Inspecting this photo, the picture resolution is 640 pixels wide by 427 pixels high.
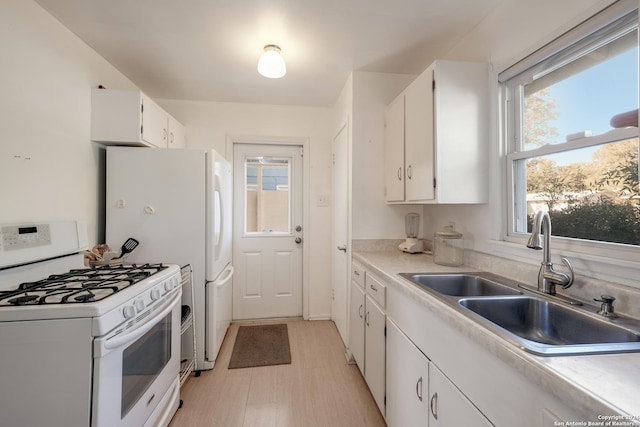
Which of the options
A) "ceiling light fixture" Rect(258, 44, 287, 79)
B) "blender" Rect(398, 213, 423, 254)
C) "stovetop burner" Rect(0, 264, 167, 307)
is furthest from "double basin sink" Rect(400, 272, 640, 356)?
"ceiling light fixture" Rect(258, 44, 287, 79)

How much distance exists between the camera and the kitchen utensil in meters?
1.89

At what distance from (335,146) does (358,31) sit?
123 cm

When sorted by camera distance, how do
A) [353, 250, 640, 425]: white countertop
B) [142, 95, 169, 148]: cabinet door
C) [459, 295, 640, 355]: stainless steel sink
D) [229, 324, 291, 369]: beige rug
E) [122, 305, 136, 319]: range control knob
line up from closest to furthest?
[353, 250, 640, 425]: white countertop < [459, 295, 640, 355]: stainless steel sink < [122, 305, 136, 319]: range control knob < [142, 95, 169, 148]: cabinet door < [229, 324, 291, 369]: beige rug

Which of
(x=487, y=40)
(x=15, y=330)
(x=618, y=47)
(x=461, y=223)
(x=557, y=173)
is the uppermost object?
(x=487, y=40)

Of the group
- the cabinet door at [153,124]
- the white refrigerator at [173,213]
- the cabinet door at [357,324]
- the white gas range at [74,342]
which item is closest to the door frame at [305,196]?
the cabinet door at [153,124]

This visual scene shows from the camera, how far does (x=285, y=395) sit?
1.85 m

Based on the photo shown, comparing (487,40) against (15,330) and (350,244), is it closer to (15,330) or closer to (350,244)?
(350,244)

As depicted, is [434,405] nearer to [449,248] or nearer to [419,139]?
[449,248]

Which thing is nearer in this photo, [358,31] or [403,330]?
[403,330]

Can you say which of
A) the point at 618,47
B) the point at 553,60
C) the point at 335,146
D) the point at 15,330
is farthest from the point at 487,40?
the point at 15,330

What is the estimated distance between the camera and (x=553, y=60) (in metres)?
1.29

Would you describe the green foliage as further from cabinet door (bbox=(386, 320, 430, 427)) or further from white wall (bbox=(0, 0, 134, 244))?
white wall (bbox=(0, 0, 134, 244))

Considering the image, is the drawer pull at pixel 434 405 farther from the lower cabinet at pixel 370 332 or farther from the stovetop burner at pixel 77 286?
the stovetop burner at pixel 77 286

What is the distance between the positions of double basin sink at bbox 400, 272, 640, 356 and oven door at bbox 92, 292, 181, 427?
1258 mm
